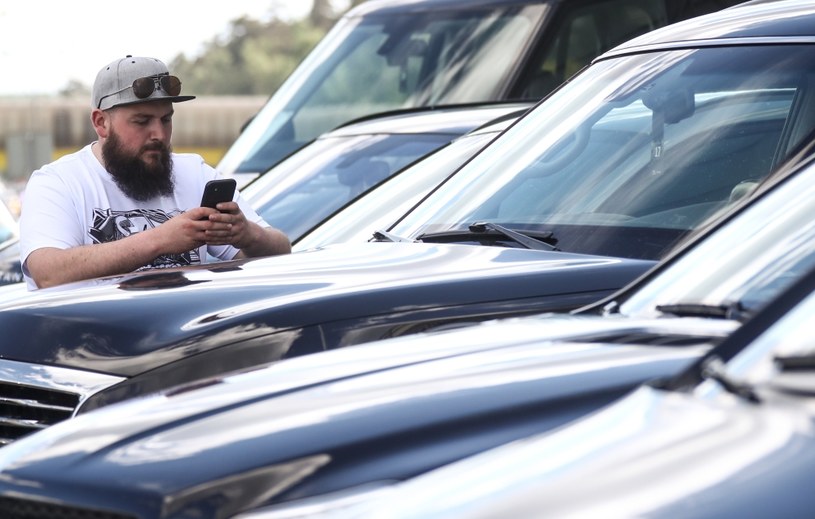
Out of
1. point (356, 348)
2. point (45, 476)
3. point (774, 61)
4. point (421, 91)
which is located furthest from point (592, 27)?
point (45, 476)

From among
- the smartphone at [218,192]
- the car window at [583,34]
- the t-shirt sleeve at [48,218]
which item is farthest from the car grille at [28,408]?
the car window at [583,34]

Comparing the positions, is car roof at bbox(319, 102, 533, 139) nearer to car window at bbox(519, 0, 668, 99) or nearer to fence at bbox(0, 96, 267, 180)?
car window at bbox(519, 0, 668, 99)

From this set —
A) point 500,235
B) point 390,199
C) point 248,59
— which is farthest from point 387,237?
point 248,59

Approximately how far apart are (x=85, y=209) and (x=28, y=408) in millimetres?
1521

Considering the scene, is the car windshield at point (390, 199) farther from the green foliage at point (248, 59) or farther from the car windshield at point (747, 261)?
the green foliage at point (248, 59)

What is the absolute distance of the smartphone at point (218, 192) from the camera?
517 cm

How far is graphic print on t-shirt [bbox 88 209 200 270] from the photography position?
5.54m

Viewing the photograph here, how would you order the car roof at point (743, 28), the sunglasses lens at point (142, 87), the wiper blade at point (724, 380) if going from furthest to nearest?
the sunglasses lens at point (142, 87), the car roof at point (743, 28), the wiper blade at point (724, 380)

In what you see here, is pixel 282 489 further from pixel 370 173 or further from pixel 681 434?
pixel 370 173

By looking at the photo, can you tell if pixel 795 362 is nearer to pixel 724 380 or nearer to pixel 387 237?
pixel 724 380

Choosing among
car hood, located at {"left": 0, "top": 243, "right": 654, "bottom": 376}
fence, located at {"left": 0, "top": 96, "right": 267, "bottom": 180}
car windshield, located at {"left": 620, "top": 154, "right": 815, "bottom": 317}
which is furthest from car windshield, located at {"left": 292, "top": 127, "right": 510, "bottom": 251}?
fence, located at {"left": 0, "top": 96, "right": 267, "bottom": 180}

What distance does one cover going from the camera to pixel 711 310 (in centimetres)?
318


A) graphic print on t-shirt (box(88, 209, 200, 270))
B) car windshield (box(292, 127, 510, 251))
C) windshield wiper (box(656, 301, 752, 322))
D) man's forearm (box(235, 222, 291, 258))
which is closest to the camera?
windshield wiper (box(656, 301, 752, 322))

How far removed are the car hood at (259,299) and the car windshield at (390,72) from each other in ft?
18.8
